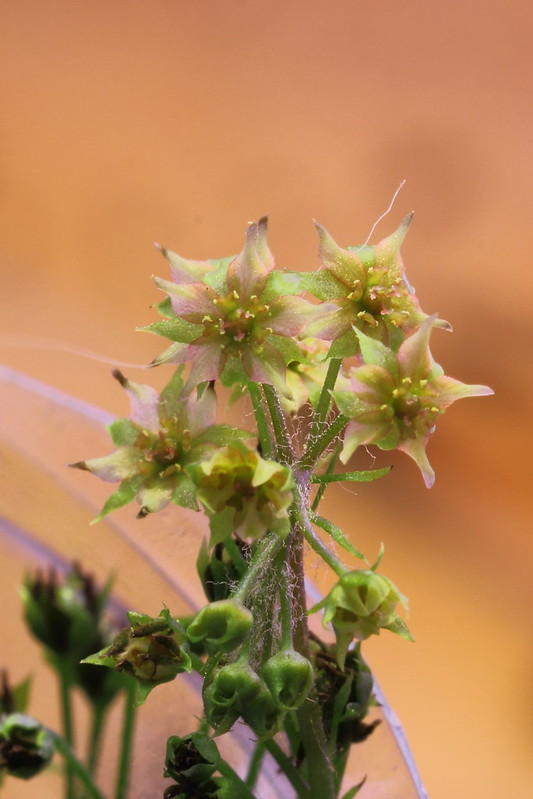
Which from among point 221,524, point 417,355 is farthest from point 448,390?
point 221,524

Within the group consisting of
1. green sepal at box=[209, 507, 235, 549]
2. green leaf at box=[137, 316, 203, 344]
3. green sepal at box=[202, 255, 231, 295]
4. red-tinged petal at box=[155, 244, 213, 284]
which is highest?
red-tinged petal at box=[155, 244, 213, 284]

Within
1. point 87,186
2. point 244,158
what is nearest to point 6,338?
point 87,186

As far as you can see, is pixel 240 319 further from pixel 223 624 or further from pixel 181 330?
pixel 223 624

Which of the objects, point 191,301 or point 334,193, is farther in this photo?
point 334,193

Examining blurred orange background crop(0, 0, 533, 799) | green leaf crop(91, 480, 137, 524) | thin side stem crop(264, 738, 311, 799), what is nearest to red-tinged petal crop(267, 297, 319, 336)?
green leaf crop(91, 480, 137, 524)

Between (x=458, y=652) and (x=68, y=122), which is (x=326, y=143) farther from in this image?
(x=458, y=652)

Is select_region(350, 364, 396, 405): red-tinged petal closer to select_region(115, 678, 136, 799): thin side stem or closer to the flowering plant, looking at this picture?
the flowering plant
